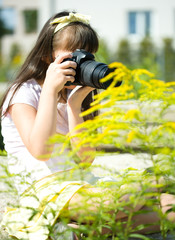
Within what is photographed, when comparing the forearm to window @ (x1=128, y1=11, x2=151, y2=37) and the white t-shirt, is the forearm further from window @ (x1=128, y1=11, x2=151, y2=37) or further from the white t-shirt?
window @ (x1=128, y1=11, x2=151, y2=37)

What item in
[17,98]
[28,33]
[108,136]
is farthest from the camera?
[28,33]

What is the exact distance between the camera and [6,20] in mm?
27031

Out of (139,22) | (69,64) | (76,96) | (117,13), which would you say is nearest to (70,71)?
(69,64)

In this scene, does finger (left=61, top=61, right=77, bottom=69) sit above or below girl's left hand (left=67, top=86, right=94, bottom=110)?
above

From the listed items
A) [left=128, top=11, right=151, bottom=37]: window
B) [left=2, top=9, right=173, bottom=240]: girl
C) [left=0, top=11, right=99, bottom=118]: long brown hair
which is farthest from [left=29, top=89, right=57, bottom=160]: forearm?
[left=128, top=11, right=151, bottom=37]: window

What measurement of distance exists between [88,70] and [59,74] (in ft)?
0.37

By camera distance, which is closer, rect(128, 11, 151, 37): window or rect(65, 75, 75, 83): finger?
rect(65, 75, 75, 83): finger

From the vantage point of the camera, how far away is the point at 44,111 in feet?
4.71

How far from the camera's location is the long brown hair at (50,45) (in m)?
1.74

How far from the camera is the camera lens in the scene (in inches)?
57.8

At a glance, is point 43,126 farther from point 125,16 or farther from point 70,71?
point 125,16

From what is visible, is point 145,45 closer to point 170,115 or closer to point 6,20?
point 170,115

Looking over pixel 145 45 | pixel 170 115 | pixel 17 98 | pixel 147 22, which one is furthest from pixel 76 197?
pixel 147 22

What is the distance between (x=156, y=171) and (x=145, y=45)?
11199 millimetres
